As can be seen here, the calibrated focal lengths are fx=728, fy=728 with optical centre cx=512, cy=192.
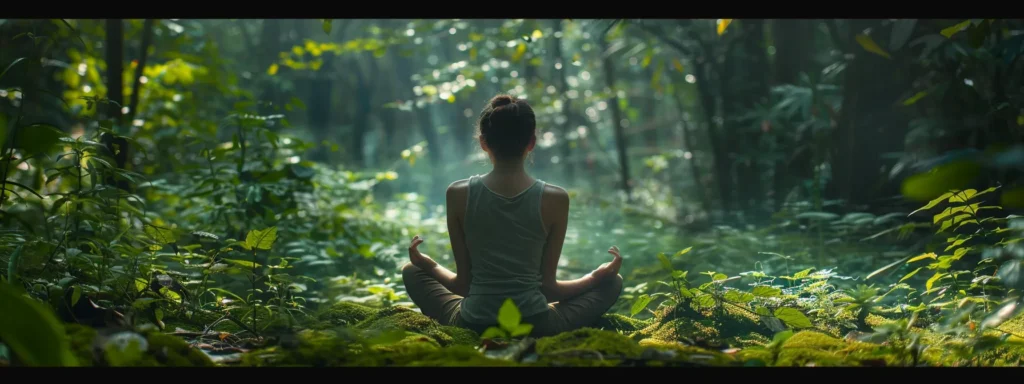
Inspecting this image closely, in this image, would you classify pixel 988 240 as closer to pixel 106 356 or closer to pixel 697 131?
pixel 106 356

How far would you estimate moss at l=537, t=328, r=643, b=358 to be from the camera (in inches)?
90.7

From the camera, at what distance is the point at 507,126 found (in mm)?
3367

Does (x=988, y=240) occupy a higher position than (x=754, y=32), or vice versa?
(x=754, y=32)

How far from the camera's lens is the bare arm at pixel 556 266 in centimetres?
349

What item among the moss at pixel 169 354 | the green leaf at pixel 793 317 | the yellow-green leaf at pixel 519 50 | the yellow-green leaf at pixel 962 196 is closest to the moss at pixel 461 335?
the moss at pixel 169 354

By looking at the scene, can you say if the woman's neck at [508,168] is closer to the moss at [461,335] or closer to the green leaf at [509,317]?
the moss at [461,335]

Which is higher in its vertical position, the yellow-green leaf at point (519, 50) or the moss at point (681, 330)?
the yellow-green leaf at point (519, 50)

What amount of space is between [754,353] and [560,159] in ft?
51.4

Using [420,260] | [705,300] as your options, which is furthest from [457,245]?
[705,300]

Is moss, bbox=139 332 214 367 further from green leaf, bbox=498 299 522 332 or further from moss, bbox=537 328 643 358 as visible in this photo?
moss, bbox=537 328 643 358

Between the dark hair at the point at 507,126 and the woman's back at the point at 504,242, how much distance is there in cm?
18

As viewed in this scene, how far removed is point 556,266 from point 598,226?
190 inches
